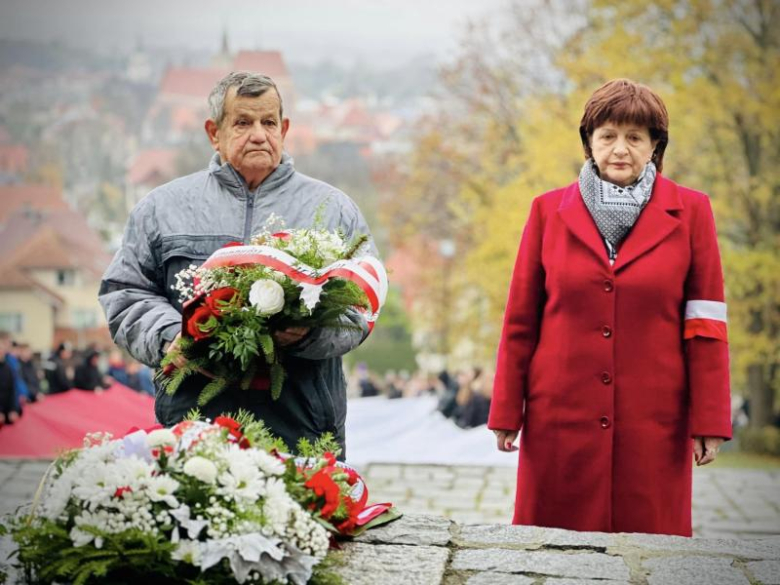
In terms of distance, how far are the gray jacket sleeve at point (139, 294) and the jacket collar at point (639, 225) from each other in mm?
1238

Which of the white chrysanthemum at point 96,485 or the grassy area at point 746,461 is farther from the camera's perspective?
the grassy area at point 746,461

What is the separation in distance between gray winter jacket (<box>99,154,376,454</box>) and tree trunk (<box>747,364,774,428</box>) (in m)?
17.6

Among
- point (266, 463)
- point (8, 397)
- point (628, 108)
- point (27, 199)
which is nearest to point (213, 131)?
point (628, 108)

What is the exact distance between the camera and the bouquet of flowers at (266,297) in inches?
119

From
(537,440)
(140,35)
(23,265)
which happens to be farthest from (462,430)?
(140,35)

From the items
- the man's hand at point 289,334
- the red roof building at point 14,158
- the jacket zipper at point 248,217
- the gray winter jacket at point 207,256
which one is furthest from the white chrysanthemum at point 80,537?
the red roof building at point 14,158

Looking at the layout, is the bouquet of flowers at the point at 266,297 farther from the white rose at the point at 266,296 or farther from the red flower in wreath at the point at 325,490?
the red flower in wreath at the point at 325,490

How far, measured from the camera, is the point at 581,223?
3.61 meters

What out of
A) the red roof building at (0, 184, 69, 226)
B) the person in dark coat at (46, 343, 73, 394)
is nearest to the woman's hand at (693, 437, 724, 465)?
the person in dark coat at (46, 343, 73, 394)

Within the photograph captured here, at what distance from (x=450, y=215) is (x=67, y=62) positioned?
18.1 meters

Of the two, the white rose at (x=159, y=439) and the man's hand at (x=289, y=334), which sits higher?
the man's hand at (x=289, y=334)

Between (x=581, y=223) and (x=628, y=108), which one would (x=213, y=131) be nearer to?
(x=581, y=223)

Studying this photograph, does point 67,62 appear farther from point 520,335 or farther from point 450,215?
point 520,335

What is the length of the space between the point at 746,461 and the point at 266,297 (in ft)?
50.7
